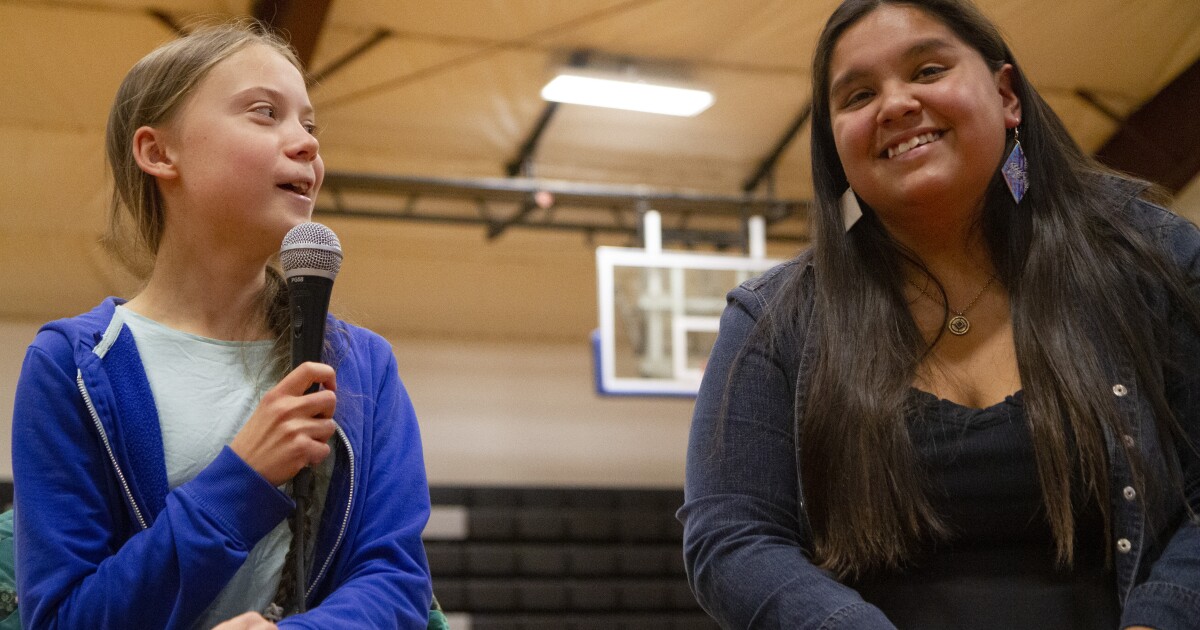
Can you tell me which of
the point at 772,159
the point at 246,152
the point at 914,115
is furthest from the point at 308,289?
the point at 772,159

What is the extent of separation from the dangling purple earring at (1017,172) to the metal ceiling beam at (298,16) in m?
4.84

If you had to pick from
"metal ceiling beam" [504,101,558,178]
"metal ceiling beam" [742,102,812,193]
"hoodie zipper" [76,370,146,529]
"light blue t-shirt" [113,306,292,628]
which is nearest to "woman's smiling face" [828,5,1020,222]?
"light blue t-shirt" [113,306,292,628]

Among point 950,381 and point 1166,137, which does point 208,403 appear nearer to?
point 950,381

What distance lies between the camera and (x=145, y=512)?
4.04 ft

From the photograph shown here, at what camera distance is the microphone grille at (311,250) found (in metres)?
1.21

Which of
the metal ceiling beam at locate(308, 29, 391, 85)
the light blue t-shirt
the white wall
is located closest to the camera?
the light blue t-shirt

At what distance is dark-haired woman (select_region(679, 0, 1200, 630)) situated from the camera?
4.05 feet

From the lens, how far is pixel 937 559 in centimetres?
128

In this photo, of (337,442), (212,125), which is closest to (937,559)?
(337,442)

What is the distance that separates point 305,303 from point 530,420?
27.6 feet

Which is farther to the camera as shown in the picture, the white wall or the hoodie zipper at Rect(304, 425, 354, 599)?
the white wall

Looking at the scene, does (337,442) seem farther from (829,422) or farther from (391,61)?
(391,61)

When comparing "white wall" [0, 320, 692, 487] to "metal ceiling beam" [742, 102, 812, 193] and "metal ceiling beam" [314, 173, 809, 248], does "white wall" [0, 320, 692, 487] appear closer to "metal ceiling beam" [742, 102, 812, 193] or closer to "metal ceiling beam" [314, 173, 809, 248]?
"metal ceiling beam" [314, 173, 809, 248]

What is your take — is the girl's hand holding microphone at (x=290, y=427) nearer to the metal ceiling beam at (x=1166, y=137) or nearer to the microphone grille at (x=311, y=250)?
the microphone grille at (x=311, y=250)
